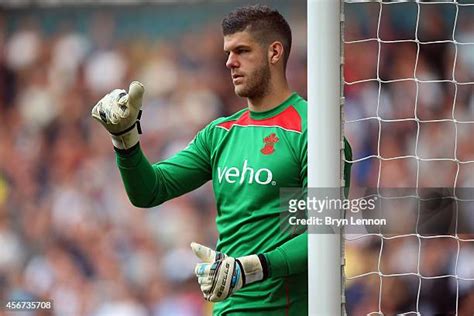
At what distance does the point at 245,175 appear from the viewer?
1854 mm

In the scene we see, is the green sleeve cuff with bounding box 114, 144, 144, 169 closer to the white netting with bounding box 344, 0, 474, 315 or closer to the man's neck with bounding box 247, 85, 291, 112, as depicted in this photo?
the man's neck with bounding box 247, 85, 291, 112

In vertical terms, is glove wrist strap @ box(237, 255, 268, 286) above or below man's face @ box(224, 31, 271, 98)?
below

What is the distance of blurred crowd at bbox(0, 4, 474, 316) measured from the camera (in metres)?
2.89

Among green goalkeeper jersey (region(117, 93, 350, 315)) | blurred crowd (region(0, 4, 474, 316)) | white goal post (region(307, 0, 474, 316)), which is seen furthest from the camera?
blurred crowd (region(0, 4, 474, 316))

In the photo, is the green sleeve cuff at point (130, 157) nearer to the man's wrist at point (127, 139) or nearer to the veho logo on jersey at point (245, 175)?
the man's wrist at point (127, 139)

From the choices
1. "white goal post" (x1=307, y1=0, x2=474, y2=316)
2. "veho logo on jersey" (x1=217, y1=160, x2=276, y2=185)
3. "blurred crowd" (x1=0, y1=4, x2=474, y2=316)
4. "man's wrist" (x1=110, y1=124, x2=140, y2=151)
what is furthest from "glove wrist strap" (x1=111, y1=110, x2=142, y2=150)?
"blurred crowd" (x1=0, y1=4, x2=474, y2=316)

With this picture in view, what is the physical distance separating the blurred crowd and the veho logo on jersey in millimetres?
1099

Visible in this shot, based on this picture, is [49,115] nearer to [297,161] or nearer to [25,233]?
[25,233]

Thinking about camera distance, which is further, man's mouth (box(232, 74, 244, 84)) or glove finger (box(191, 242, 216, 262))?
man's mouth (box(232, 74, 244, 84))

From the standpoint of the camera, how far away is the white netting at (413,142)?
9.18 feet

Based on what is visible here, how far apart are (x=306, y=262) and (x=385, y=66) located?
4.72 feet

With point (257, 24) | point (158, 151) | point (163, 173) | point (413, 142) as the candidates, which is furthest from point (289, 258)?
point (158, 151)

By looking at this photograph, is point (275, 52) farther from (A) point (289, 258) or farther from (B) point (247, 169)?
(A) point (289, 258)

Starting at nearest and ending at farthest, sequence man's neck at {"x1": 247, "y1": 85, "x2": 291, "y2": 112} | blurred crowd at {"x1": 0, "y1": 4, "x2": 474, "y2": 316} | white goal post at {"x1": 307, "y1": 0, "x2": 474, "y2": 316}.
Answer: man's neck at {"x1": 247, "y1": 85, "x2": 291, "y2": 112} < white goal post at {"x1": 307, "y1": 0, "x2": 474, "y2": 316} < blurred crowd at {"x1": 0, "y1": 4, "x2": 474, "y2": 316}
